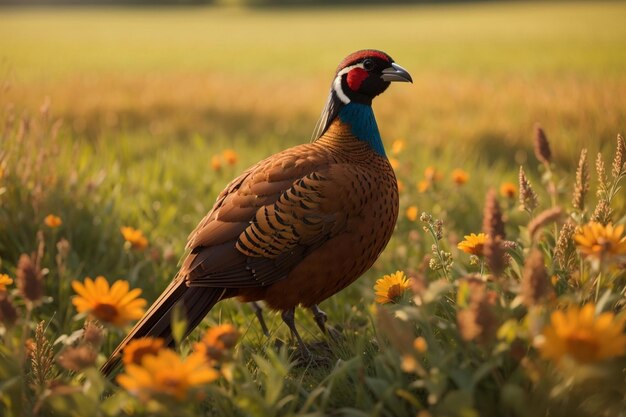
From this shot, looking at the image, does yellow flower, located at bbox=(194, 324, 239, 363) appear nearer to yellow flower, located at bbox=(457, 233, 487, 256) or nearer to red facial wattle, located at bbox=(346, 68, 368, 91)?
yellow flower, located at bbox=(457, 233, 487, 256)

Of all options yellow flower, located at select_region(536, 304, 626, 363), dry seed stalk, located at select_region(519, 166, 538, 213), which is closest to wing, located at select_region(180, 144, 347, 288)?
dry seed stalk, located at select_region(519, 166, 538, 213)

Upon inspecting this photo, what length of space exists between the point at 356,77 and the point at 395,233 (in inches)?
69.3

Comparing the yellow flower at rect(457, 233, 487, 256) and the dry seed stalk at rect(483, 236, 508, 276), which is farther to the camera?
the yellow flower at rect(457, 233, 487, 256)

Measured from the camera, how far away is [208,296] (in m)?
2.94

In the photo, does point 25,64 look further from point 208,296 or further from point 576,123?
point 208,296

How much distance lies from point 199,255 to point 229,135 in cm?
495

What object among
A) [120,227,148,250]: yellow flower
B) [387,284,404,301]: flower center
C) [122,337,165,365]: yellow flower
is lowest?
[120,227,148,250]: yellow flower

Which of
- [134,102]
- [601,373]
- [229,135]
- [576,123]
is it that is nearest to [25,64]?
→ [134,102]

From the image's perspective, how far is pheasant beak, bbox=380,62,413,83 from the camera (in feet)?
11.0

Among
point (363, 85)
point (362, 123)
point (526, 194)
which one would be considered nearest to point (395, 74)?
point (363, 85)

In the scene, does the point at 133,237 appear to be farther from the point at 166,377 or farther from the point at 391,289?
the point at 166,377

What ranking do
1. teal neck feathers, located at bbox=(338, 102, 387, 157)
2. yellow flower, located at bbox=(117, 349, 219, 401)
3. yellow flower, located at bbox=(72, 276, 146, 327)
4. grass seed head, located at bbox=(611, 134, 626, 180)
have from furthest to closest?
teal neck feathers, located at bbox=(338, 102, 387, 157) < grass seed head, located at bbox=(611, 134, 626, 180) < yellow flower, located at bbox=(72, 276, 146, 327) < yellow flower, located at bbox=(117, 349, 219, 401)

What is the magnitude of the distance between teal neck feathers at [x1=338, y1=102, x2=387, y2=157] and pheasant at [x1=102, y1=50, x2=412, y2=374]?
0.80 feet

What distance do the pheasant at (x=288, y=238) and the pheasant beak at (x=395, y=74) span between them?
1.79 feet
